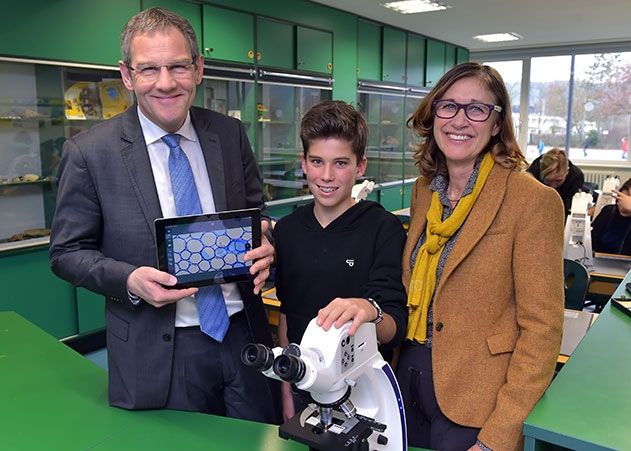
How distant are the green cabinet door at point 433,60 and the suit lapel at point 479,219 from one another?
22.6 ft

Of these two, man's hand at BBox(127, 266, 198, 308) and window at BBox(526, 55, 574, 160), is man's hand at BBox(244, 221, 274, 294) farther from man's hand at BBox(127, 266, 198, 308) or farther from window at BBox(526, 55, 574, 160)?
window at BBox(526, 55, 574, 160)

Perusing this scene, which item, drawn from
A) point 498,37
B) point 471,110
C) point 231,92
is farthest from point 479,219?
point 498,37

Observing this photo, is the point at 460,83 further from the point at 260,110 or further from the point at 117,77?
the point at 260,110

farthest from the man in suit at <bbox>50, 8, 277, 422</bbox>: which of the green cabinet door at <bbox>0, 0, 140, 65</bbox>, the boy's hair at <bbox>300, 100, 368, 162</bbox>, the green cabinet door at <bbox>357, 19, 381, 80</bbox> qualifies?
the green cabinet door at <bbox>357, 19, 381, 80</bbox>

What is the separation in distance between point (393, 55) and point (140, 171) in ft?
20.1

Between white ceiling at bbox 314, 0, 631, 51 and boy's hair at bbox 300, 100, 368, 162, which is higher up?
white ceiling at bbox 314, 0, 631, 51

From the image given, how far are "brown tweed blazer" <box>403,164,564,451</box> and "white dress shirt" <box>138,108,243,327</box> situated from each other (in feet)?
1.78

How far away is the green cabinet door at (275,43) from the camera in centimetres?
482

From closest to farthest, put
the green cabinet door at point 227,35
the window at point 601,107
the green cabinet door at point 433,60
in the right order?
the green cabinet door at point 227,35
the green cabinet door at point 433,60
the window at point 601,107

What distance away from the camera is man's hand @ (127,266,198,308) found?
1.20 meters

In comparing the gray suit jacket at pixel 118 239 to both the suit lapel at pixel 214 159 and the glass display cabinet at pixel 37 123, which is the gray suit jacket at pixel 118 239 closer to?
the suit lapel at pixel 214 159

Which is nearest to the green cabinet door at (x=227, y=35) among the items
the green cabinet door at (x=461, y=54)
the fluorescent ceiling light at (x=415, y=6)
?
the fluorescent ceiling light at (x=415, y=6)

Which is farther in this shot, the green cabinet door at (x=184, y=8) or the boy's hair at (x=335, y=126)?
the green cabinet door at (x=184, y=8)

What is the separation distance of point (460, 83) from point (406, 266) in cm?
47
